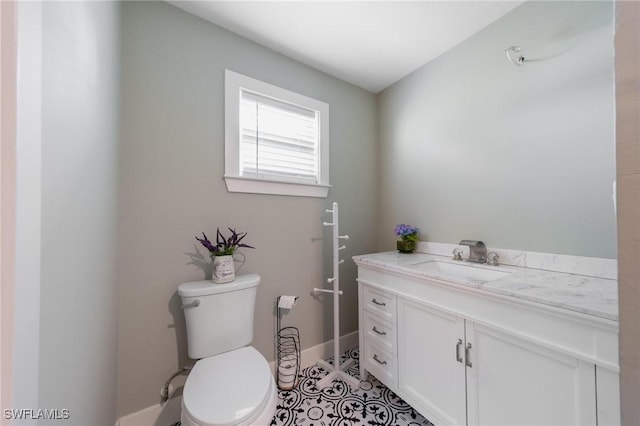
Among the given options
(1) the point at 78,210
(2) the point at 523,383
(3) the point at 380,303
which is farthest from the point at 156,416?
(2) the point at 523,383

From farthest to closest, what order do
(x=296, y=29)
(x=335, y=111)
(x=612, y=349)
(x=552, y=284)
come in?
(x=335, y=111), (x=296, y=29), (x=552, y=284), (x=612, y=349)

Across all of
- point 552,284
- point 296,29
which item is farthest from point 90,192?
point 552,284

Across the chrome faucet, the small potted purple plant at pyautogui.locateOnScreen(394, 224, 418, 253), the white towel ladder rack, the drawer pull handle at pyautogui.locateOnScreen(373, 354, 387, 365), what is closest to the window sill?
the white towel ladder rack

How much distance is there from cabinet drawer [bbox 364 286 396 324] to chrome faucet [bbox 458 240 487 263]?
1.95 feet

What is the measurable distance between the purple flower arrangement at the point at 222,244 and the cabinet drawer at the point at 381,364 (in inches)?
42.7

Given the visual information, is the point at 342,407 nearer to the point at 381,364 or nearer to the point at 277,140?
the point at 381,364

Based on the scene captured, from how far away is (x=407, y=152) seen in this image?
79.0 inches

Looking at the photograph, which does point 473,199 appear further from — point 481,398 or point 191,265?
point 191,265

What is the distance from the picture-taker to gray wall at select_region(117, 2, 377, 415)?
1235mm

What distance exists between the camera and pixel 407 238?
1868mm

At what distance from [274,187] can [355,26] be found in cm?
118

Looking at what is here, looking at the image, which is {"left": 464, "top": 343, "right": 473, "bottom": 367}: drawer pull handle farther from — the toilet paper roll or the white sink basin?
the toilet paper roll

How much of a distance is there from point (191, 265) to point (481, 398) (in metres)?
1.60

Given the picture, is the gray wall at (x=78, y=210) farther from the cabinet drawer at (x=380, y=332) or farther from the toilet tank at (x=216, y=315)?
the cabinet drawer at (x=380, y=332)
